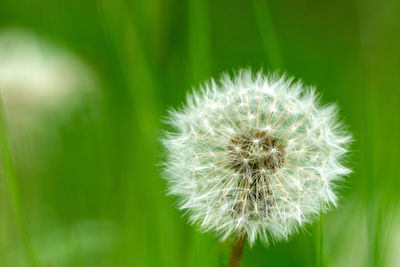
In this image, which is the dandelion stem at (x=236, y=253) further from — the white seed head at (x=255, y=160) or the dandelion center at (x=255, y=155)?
the dandelion center at (x=255, y=155)

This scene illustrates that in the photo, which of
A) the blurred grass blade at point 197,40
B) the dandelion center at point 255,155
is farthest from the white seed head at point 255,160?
the blurred grass blade at point 197,40

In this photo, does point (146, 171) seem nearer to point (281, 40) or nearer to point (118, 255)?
point (118, 255)

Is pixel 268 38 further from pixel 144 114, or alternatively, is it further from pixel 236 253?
pixel 236 253

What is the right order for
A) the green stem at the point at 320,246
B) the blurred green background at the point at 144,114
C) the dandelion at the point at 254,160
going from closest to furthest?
the green stem at the point at 320,246, the dandelion at the point at 254,160, the blurred green background at the point at 144,114

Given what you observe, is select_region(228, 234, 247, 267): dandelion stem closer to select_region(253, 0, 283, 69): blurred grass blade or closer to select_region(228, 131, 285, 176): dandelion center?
select_region(228, 131, 285, 176): dandelion center

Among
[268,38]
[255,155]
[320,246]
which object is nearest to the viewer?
[320,246]

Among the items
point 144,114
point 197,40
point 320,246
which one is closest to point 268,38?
point 197,40

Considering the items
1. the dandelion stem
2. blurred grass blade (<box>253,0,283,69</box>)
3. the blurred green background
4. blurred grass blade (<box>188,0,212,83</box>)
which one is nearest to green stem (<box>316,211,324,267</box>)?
the blurred green background
